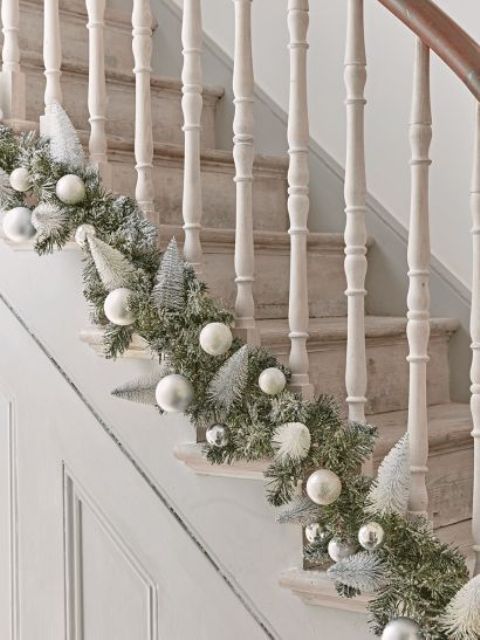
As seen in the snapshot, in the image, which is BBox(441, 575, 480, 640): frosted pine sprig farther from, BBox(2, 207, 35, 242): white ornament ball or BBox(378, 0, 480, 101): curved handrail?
BBox(2, 207, 35, 242): white ornament ball

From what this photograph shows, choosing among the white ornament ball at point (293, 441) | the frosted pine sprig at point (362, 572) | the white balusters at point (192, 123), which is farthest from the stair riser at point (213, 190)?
the frosted pine sprig at point (362, 572)

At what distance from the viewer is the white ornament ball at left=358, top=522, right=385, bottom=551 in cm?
138

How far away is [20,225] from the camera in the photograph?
5.69 feet

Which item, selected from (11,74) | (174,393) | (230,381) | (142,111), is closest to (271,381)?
(230,381)

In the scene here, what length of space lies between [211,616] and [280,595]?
17 centimetres

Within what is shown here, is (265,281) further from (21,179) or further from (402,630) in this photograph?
(402,630)

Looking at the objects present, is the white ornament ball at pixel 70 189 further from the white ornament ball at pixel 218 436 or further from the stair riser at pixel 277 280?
the white ornament ball at pixel 218 436

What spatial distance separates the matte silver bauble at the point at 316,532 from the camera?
1.48m

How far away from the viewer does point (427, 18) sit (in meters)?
1.42

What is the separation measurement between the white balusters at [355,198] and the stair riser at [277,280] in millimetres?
423

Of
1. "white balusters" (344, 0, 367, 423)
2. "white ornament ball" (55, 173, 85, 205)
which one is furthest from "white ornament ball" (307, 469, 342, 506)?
"white ornament ball" (55, 173, 85, 205)

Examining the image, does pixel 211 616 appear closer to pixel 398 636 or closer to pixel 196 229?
pixel 398 636

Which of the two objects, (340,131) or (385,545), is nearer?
(385,545)

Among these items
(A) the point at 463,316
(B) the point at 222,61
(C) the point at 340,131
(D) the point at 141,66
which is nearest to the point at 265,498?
(D) the point at 141,66
